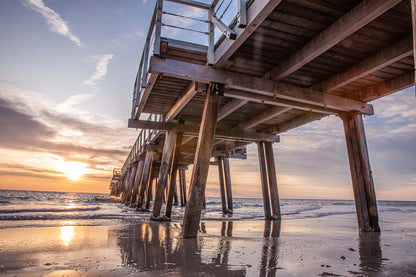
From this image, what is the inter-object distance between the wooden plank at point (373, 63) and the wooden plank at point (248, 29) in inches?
112

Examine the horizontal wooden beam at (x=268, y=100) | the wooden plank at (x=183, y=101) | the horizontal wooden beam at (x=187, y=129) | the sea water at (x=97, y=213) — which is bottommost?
the sea water at (x=97, y=213)

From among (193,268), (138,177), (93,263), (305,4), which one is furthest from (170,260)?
(138,177)

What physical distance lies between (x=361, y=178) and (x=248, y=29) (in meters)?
5.23

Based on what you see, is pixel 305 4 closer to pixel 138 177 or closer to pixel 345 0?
pixel 345 0

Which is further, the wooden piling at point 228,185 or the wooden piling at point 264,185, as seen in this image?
the wooden piling at point 228,185

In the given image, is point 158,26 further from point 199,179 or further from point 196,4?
point 199,179

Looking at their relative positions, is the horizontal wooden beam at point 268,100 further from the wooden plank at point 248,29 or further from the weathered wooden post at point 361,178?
the wooden plank at point 248,29

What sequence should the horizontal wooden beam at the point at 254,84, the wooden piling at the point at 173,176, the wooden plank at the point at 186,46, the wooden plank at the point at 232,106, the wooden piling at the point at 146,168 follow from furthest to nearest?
the wooden piling at the point at 146,168 < the wooden piling at the point at 173,176 < the wooden plank at the point at 232,106 < the wooden plank at the point at 186,46 < the horizontal wooden beam at the point at 254,84

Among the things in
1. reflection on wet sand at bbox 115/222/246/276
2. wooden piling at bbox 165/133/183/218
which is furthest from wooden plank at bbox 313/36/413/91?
wooden piling at bbox 165/133/183/218

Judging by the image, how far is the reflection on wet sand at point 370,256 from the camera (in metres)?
3.17

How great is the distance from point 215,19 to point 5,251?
5.92 metres

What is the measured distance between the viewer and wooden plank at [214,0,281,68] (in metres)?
4.25

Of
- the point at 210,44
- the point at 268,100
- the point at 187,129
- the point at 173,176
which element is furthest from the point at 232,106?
the point at 173,176

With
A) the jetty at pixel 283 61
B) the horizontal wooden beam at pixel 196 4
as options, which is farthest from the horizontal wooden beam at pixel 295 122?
the horizontal wooden beam at pixel 196 4
